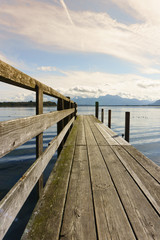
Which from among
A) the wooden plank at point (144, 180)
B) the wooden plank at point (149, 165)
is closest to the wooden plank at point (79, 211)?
the wooden plank at point (144, 180)

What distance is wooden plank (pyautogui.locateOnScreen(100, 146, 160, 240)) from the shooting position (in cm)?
140

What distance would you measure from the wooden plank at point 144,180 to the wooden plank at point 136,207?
2.5 inches

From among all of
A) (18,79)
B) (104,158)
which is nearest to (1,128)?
(18,79)

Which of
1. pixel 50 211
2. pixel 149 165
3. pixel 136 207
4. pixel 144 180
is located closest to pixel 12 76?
pixel 50 211

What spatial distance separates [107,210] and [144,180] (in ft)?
3.12

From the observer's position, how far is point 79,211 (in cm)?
164

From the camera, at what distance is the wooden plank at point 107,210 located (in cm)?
137

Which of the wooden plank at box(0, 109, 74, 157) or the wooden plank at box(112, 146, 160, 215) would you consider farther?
the wooden plank at box(112, 146, 160, 215)

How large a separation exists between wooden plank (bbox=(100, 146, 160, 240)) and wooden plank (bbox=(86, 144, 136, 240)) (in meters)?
0.07

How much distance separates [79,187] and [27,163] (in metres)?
4.99

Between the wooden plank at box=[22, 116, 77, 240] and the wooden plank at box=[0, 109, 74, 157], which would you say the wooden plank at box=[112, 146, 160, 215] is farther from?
the wooden plank at box=[0, 109, 74, 157]

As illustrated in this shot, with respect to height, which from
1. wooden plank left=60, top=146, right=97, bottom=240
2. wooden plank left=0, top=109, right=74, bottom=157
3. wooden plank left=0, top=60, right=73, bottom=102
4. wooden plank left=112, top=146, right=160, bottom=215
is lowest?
wooden plank left=60, top=146, right=97, bottom=240

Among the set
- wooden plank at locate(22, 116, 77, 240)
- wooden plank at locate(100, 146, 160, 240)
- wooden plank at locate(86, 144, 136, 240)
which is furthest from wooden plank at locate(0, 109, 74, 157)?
wooden plank at locate(100, 146, 160, 240)

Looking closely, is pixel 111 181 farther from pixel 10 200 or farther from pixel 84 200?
pixel 10 200
